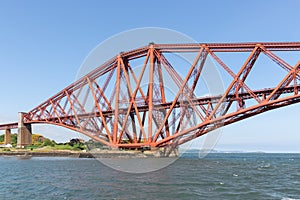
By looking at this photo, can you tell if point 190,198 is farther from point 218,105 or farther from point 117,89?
point 117,89

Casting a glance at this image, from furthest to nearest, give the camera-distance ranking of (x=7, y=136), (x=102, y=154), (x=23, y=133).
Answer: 1. (x=7, y=136)
2. (x=23, y=133)
3. (x=102, y=154)

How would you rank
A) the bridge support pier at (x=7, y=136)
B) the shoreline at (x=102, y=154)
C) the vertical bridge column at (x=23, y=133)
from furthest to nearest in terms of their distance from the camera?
the bridge support pier at (x=7, y=136) < the vertical bridge column at (x=23, y=133) < the shoreline at (x=102, y=154)

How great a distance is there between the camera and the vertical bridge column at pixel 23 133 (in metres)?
97.4

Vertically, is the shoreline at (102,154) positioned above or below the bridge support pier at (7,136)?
below

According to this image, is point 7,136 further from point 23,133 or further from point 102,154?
point 102,154

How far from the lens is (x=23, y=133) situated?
98125mm

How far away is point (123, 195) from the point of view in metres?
17.7

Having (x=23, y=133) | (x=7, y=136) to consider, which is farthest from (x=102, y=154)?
(x=7, y=136)

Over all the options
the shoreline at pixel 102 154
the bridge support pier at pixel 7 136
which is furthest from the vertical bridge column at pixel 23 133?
the shoreline at pixel 102 154

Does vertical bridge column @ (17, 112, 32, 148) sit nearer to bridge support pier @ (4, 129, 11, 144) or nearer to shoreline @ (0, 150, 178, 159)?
bridge support pier @ (4, 129, 11, 144)

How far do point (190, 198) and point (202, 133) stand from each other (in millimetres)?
33981

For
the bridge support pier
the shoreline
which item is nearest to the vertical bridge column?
the bridge support pier

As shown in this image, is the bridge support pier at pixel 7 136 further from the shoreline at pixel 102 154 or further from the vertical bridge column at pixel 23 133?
the shoreline at pixel 102 154

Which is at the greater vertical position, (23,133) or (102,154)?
(23,133)
